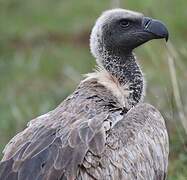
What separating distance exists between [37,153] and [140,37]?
1.79 metres

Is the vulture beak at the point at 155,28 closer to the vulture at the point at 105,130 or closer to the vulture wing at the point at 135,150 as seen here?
the vulture at the point at 105,130

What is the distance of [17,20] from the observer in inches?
703

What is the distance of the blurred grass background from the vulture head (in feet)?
6.41

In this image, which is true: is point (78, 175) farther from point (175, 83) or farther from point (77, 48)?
point (77, 48)

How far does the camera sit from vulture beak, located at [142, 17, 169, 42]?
26.3ft

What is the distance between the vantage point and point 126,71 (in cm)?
819

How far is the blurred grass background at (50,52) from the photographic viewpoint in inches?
480

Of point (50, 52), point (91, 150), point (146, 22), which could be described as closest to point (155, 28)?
point (146, 22)

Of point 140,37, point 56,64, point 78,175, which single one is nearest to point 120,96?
point 140,37

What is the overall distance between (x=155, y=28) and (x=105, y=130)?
1378 millimetres

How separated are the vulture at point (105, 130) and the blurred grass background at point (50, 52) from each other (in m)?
1.97

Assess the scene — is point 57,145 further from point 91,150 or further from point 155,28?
point 155,28

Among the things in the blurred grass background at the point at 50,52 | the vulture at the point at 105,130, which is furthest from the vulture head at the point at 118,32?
the blurred grass background at the point at 50,52

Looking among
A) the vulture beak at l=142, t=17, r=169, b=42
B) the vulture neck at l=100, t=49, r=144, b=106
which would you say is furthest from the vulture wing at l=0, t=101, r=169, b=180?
the vulture beak at l=142, t=17, r=169, b=42
